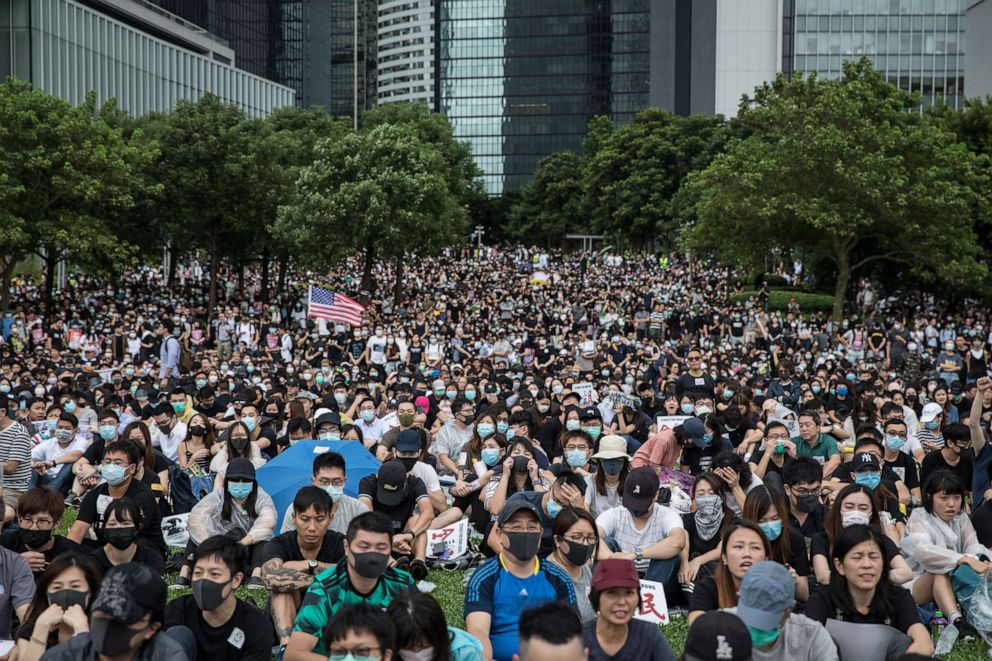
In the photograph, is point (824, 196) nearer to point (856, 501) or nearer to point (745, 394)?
point (745, 394)

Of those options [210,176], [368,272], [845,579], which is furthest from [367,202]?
[845,579]

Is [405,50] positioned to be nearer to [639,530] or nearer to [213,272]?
[213,272]

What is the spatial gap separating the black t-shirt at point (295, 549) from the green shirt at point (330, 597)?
3.88ft

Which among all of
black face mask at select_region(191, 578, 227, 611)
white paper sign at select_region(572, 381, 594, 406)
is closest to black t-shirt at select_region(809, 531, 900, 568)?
black face mask at select_region(191, 578, 227, 611)

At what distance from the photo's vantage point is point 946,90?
9269cm

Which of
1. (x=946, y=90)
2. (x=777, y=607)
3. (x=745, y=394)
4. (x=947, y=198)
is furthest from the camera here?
(x=946, y=90)

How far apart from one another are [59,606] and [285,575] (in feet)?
4.76

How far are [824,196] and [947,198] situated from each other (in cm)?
365

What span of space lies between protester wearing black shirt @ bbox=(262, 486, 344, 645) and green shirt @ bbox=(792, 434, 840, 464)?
6.11m

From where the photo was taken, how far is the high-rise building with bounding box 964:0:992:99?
190 ft

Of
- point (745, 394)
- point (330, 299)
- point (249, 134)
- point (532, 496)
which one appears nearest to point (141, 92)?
point (249, 134)

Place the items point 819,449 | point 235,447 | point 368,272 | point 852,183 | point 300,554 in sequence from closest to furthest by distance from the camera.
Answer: point 300,554 → point 235,447 → point 819,449 → point 852,183 → point 368,272

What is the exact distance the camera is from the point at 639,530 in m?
8.95

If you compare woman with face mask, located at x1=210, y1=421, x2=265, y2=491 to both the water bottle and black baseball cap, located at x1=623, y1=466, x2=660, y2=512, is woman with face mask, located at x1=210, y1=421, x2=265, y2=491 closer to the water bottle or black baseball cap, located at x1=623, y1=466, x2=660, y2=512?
black baseball cap, located at x1=623, y1=466, x2=660, y2=512
